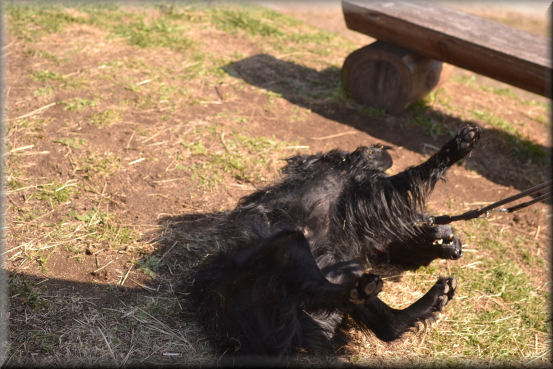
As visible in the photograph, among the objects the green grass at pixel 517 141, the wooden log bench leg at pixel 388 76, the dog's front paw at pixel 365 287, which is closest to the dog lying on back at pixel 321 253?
the dog's front paw at pixel 365 287

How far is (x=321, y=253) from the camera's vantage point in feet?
9.04

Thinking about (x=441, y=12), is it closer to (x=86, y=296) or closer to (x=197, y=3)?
(x=197, y=3)

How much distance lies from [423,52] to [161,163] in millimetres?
2558

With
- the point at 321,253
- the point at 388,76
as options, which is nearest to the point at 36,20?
the point at 388,76

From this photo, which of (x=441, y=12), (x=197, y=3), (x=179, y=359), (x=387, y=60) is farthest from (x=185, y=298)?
(x=197, y=3)

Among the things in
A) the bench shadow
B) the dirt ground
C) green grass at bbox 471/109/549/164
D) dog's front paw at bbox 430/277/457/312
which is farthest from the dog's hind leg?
green grass at bbox 471/109/549/164

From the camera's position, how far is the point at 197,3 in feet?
23.4

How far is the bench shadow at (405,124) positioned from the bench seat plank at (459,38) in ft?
1.90

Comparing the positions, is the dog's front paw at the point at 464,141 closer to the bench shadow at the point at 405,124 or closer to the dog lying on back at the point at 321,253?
the dog lying on back at the point at 321,253

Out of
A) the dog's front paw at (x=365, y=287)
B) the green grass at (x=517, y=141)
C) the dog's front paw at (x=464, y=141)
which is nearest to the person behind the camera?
the dog's front paw at (x=365, y=287)

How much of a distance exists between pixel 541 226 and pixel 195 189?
101 inches

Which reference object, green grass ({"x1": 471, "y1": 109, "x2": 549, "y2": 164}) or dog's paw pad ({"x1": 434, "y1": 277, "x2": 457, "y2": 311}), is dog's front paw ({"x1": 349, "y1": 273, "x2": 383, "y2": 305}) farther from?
green grass ({"x1": 471, "y1": 109, "x2": 549, "y2": 164})

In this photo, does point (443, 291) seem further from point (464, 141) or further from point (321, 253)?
point (464, 141)

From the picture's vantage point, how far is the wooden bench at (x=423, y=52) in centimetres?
434
